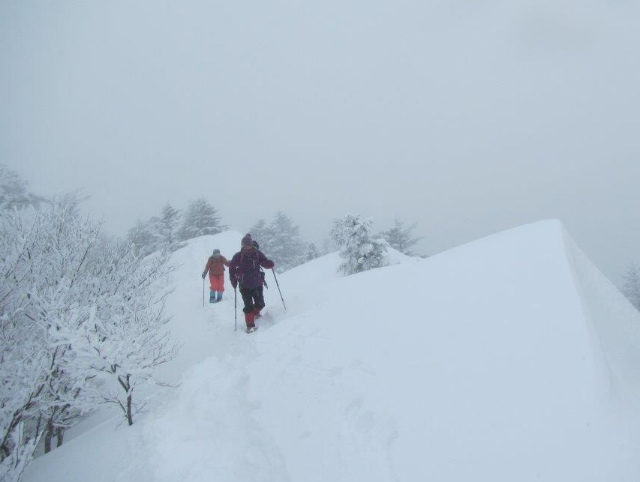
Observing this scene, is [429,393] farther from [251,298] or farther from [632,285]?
[632,285]

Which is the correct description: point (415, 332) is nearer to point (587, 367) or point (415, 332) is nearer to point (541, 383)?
point (541, 383)

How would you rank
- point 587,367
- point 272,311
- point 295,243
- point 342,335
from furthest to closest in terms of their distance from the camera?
1. point 295,243
2. point 272,311
3. point 342,335
4. point 587,367

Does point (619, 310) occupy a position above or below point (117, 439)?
above

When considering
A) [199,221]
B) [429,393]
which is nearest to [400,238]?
[199,221]

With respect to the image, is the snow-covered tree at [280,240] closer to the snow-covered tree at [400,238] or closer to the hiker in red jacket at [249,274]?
the snow-covered tree at [400,238]

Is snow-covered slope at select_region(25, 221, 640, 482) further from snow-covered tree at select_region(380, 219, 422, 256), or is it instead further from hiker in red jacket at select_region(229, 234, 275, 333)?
snow-covered tree at select_region(380, 219, 422, 256)

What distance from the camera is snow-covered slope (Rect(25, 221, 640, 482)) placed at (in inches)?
116

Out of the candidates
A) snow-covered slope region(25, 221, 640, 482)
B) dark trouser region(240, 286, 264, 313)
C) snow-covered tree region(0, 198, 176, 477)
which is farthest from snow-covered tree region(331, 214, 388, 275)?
snow-covered slope region(25, 221, 640, 482)

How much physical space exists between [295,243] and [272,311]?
107 feet

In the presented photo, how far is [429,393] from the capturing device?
3732 mm

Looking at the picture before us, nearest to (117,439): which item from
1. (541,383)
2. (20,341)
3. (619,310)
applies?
(20,341)

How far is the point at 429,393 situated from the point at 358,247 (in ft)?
57.9

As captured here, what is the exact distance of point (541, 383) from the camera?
10.7 ft

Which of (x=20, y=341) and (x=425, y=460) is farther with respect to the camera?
(x=20, y=341)
